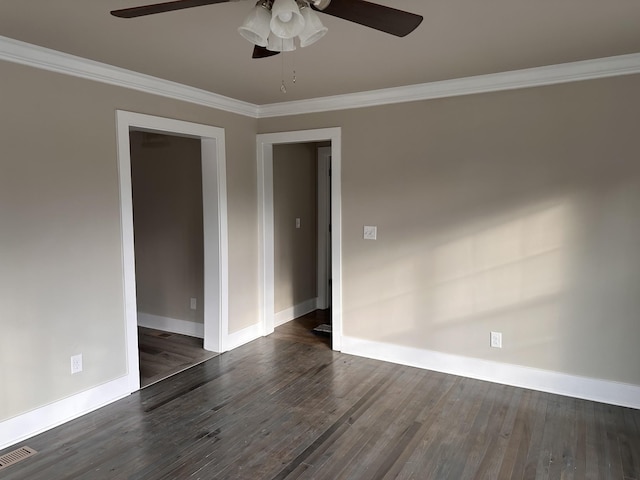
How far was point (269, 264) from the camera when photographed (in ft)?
15.6

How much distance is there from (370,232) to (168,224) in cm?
221

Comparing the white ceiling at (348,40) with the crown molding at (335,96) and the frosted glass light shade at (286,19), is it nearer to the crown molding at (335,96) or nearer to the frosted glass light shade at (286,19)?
the crown molding at (335,96)

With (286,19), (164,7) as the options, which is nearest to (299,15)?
(286,19)

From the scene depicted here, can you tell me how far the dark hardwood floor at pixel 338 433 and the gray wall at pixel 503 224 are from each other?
0.43 m

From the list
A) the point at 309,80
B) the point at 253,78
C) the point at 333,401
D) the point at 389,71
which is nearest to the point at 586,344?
the point at 333,401

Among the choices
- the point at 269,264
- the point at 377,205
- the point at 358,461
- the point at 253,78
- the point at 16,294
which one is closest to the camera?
the point at 358,461

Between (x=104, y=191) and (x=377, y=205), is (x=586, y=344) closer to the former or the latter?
(x=377, y=205)

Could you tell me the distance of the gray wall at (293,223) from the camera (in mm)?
5047

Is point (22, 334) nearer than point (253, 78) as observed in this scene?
Yes

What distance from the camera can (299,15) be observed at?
4.92ft

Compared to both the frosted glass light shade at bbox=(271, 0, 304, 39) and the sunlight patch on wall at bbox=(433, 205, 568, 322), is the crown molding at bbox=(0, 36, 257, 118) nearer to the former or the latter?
the frosted glass light shade at bbox=(271, 0, 304, 39)

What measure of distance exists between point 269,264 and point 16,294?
245 cm

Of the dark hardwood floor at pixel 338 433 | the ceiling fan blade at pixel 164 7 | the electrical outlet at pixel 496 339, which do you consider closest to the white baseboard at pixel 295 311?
the dark hardwood floor at pixel 338 433

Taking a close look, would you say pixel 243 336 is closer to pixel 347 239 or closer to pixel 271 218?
pixel 271 218
